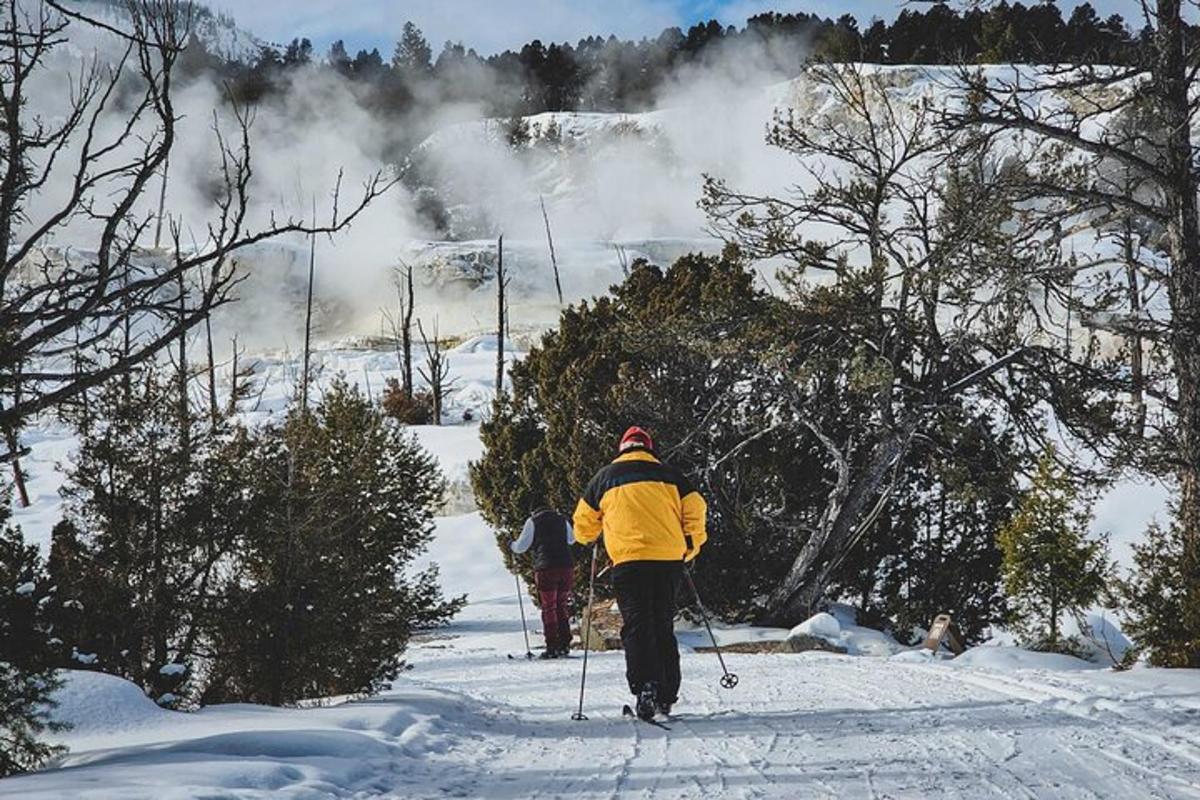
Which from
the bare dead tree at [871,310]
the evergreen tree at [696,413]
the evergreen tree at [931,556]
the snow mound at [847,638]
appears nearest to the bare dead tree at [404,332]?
the evergreen tree at [696,413]

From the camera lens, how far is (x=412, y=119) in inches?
4363

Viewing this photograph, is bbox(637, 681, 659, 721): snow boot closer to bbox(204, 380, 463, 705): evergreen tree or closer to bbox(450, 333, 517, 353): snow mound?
bbox(204, 380, 463, 705): evergreen tree

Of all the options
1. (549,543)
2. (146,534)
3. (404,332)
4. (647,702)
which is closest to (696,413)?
(549,543)

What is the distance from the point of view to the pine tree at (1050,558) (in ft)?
44.4

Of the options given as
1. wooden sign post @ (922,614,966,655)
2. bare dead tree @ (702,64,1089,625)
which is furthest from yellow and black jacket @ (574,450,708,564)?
bare dead tree @ (702,64,1089,625)

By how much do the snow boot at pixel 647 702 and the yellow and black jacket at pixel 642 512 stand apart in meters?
0.85

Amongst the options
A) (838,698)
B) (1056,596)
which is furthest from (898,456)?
(838,698)

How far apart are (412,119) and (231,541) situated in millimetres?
109176

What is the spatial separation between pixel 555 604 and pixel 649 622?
5.86 meters

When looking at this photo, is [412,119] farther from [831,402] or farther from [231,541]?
[231,541]

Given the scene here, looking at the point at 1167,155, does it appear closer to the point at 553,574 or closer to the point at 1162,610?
the point at 1162,610

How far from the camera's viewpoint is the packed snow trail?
4656 mm

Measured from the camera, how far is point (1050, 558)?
1361cm

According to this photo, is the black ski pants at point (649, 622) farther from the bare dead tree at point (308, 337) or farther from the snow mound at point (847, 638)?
the snow mound at point (847, 638)
